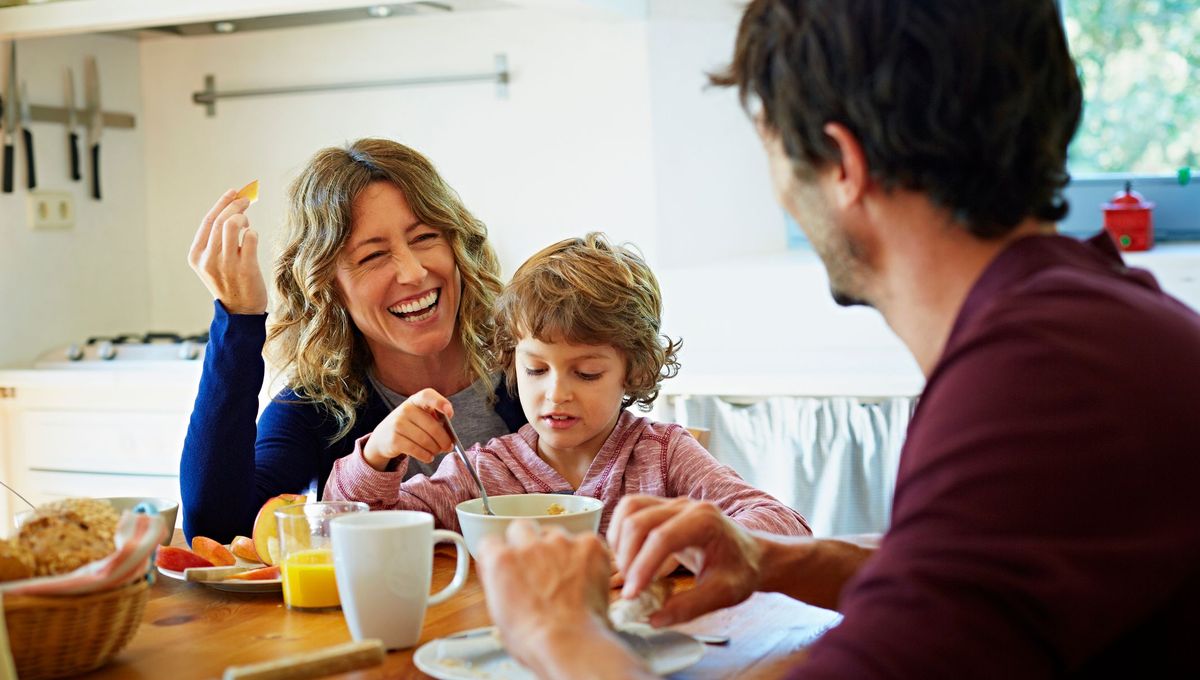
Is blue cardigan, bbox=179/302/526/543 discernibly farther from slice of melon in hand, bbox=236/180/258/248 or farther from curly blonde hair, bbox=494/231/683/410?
curly blonde hair, bbox=494/231/683/410

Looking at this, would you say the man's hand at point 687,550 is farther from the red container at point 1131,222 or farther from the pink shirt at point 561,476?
the red container at point 1131,222

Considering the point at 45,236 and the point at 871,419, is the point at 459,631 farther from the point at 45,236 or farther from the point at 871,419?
the point at 45,236

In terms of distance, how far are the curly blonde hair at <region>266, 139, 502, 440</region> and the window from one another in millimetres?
1813

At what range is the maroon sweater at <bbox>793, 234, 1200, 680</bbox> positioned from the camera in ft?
2.55

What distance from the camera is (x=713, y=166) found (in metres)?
3.30

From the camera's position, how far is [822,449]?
275cm

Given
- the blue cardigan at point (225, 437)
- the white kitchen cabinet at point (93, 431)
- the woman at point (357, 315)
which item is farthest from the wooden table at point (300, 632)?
the white kitchen cabinet at point (93, 431)

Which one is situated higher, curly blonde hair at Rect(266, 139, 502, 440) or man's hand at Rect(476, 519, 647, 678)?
curly blonde hair at Rect(266, 139, 502, 440)

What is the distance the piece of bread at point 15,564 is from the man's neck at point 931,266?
73cm

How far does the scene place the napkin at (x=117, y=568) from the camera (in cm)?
104

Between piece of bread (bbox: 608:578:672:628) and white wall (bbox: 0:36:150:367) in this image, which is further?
white wall (bbox: 0:36:150:367)

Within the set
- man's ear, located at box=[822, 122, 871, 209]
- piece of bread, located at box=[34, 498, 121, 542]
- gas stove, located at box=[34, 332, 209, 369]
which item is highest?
man's ear, located at box=[822, 122, 871, 209]

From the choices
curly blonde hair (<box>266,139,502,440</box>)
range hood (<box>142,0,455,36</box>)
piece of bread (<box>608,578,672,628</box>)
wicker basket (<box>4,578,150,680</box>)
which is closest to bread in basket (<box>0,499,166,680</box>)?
wicker basket (<box>4,578,150,680</box>)

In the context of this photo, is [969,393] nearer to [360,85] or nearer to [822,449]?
[822,449]
